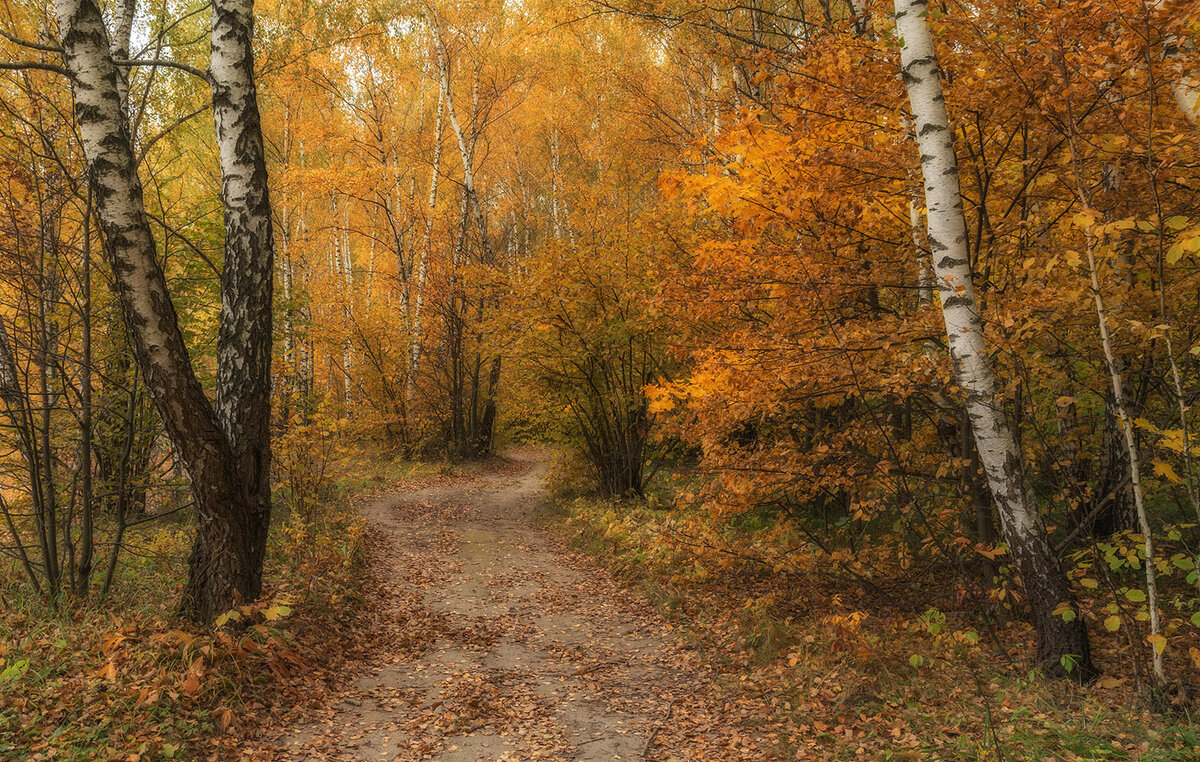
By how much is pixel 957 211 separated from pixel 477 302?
1328 centimetres

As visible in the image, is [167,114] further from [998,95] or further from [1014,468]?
[1014,468]

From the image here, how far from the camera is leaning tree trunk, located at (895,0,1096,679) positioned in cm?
378

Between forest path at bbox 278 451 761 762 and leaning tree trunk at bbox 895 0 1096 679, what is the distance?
1939mm

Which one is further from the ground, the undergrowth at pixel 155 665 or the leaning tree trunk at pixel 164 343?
the leaning tree trunk at pixel 164 343

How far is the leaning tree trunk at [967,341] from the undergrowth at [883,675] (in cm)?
46

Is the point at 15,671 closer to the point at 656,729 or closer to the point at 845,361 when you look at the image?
the point at 656,729

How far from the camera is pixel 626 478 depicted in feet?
35.2

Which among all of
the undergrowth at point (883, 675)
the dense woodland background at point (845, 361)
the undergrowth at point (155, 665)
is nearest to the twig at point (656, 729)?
the undergrowth at point (883, 675)

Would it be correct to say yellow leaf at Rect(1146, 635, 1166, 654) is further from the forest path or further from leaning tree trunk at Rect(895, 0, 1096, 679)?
the forest path

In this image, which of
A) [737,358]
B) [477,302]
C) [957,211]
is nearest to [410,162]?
[477,302]

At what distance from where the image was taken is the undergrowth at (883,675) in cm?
327

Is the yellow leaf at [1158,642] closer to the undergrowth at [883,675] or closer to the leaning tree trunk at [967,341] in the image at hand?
the undergrowth at [883,675]

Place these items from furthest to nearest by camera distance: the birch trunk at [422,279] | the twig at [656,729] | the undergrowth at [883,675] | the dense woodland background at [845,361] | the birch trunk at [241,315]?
the birch trunk at [422,279], the birch trunk at [241,315], the twig at [656,729], the dense woodland background at [845,361], the undergrowth at [883,675]

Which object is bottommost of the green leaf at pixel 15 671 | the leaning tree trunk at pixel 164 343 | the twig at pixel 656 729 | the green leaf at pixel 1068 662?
the twig at pixel 656 729
